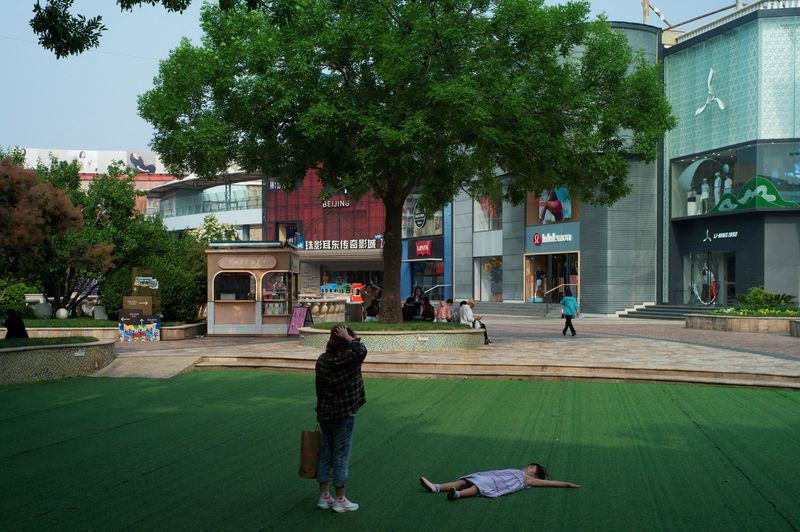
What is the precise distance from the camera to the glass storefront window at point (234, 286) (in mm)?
24891

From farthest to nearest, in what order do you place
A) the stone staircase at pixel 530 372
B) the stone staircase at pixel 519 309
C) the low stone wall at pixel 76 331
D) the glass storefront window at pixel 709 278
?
Answer: 1. the stone staircase at pixel 519 309
2. the glass storefront window at pixel 709 278
3. the low stone wall at pixel 76 331
4. the stone staircase at pixel 530 372

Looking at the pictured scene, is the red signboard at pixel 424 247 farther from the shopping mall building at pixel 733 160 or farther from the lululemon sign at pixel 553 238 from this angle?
the shopping mall building at pixel 733 160

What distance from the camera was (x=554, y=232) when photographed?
44.8 m

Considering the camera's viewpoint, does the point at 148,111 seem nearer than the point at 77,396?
No

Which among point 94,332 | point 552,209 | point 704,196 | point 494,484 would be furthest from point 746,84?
point 494,484

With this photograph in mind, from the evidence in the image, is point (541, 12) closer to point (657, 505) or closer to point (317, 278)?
point (657, 505)

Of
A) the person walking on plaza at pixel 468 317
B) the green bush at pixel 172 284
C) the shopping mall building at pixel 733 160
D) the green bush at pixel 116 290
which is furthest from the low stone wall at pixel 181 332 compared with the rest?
the shopping mall building at pixel 733 160

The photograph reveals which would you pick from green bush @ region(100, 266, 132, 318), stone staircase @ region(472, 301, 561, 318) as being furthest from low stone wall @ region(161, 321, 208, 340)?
stone staircase @ region(472, 301, 561, 318)

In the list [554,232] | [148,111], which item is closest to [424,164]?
[148,111]

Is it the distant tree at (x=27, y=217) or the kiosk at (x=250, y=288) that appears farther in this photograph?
the kiosk at (x=250, y=288)

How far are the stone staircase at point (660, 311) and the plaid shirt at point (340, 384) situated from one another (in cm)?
3244

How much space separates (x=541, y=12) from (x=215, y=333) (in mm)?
13442

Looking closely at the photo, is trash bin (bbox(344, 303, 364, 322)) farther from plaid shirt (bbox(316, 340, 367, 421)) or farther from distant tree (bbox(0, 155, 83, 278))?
plaid shirt (bbox(316, 340, 367, 421))

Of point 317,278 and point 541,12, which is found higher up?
point 541,12
